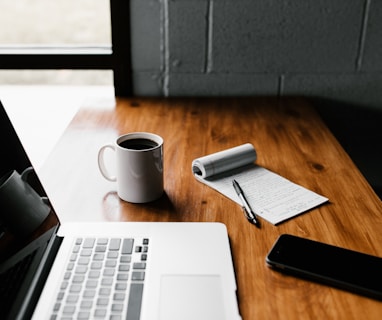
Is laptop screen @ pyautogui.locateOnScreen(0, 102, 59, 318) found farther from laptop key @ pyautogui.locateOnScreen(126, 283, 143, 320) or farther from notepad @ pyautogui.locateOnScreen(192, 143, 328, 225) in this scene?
notepad @ pyautogui.locateOnScreen(192, 143, 328, 225)

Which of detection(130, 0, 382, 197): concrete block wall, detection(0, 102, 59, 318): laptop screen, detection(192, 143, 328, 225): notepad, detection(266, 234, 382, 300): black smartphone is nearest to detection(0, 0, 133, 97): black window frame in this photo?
detection(130, 0, 382, 197): concrete block wall

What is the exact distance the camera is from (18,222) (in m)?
0.69

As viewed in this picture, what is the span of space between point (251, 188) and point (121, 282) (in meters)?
0.38

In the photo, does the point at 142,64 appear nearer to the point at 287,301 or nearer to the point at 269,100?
the point at 269,100

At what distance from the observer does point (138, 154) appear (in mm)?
871

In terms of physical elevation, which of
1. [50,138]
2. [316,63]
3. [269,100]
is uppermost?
[316,63]

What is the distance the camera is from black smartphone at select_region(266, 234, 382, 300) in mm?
699

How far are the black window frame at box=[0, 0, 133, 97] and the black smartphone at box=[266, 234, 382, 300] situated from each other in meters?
0.92

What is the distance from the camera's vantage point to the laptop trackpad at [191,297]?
0.64 meters

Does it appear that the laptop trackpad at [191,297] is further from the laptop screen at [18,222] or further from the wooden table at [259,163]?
the laptop screen at [18,222]

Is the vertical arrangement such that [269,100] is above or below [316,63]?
below

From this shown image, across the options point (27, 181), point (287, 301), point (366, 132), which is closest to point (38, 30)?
point (27, 181)

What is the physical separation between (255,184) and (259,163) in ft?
0.38

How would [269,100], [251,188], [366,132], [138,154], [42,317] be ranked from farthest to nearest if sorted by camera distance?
1. [366,132]
2. [269,100]
3. [251,188]
4. [138,154]
5. [42,317]
